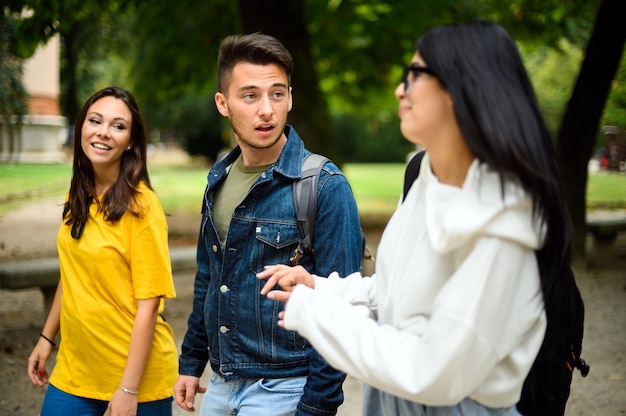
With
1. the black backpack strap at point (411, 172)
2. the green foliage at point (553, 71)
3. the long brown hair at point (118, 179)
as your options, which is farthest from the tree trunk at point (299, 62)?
the green foliage at point (553, 71)

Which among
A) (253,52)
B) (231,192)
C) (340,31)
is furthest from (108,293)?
(340,31)

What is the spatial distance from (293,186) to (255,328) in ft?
1.73

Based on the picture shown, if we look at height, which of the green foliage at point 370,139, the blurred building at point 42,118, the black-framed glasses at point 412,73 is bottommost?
the green foliage at point 370,139

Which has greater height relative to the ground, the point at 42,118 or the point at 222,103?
the point at 222,103

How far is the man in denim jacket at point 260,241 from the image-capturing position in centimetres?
261

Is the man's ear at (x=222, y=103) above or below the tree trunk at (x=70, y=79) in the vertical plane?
above

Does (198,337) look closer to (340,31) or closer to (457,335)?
(457,335)

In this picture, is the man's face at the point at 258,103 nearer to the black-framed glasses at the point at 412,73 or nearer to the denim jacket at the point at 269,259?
the denim jacket at the point at 269,259

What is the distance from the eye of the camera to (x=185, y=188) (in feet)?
78.6

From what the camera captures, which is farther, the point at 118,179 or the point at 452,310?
the point at 118,179

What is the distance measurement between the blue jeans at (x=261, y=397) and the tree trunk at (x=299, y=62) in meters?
7.96

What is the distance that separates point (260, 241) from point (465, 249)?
113 cm

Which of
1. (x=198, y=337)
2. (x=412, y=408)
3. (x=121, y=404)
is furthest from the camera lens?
(x=198, y=337)

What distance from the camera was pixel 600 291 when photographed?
30.5 ft
